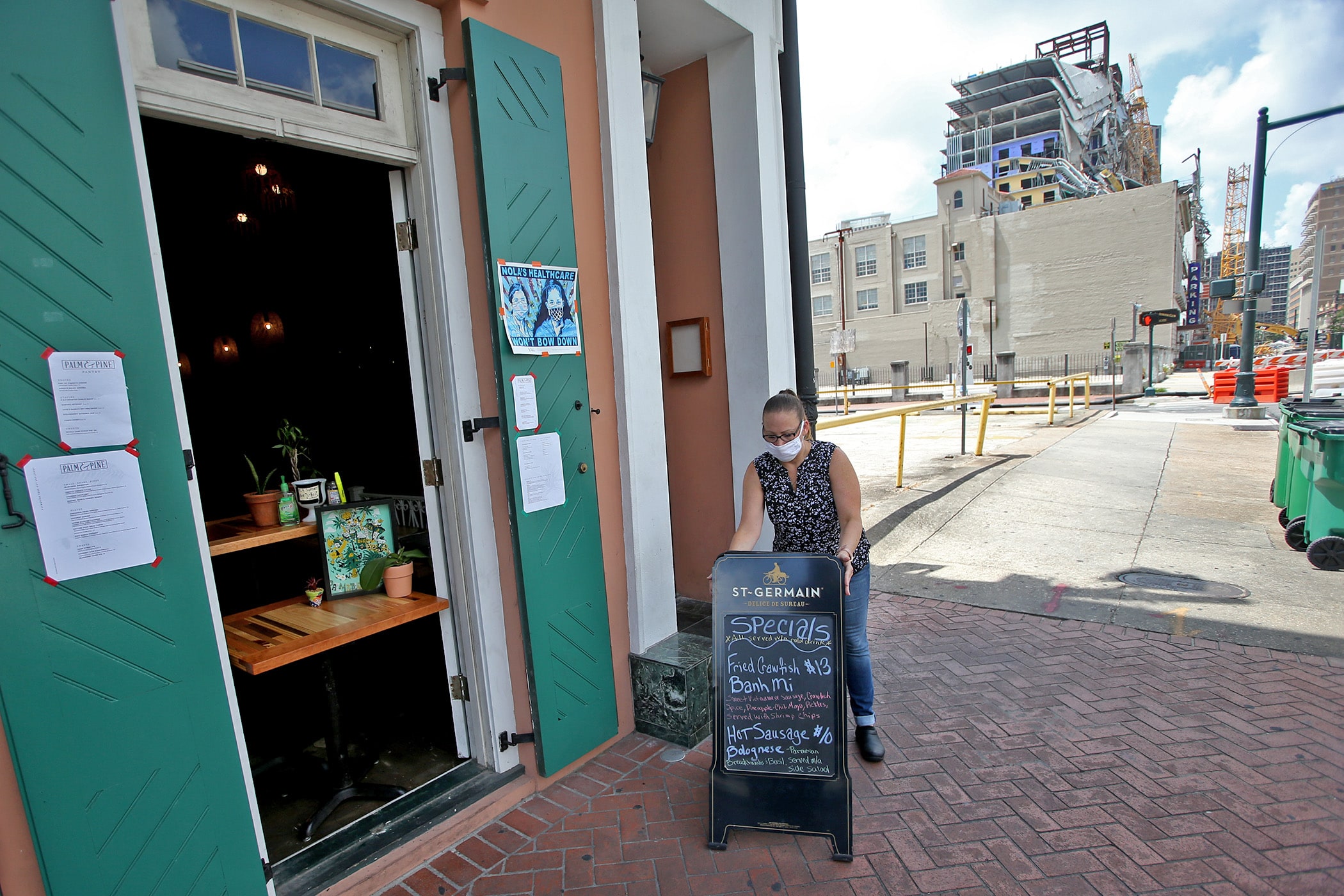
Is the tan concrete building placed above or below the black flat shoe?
above

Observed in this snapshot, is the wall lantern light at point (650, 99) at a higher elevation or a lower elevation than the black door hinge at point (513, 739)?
higher

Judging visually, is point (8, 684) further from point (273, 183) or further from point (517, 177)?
point (273, 183)

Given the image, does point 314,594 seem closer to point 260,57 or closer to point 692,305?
point 260,57

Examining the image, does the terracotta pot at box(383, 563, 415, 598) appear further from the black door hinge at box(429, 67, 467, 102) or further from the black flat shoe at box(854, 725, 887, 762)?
the black flat shoe at box(854, 725, 887, 762)

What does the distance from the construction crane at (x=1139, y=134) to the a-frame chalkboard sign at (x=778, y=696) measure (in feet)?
375

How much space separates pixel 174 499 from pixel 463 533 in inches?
46.4

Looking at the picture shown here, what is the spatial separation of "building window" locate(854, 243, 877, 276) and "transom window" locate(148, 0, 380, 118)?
53.2m

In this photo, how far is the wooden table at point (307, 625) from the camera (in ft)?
8.68

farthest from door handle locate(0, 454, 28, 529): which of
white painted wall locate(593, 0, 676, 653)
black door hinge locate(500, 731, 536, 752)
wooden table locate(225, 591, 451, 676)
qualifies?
white painted wall locate(593, 0, 676, 653)

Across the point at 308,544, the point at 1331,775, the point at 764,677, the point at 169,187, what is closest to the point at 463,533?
the point at 764,677

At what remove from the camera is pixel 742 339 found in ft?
14.8

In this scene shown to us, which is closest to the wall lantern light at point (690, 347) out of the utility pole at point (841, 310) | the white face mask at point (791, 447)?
the white face mask at point (791, 447)

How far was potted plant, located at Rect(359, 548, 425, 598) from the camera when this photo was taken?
10.7ft

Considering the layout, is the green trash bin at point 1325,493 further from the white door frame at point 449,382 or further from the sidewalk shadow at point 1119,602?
the white door frame at point 449,382
